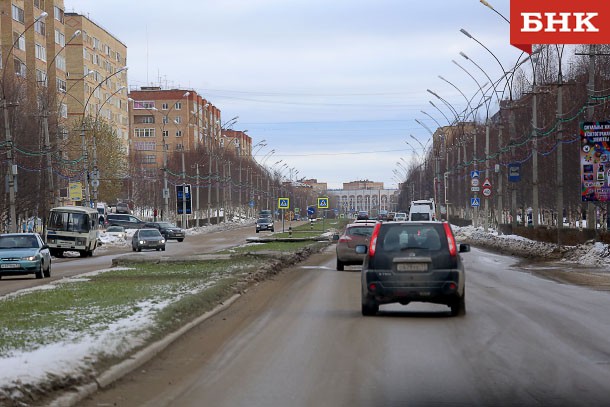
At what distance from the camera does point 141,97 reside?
173250mm

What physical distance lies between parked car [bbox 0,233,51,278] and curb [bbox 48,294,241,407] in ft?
60.0

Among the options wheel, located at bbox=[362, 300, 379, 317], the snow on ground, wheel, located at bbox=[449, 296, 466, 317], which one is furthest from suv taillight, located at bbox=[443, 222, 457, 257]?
the snow on ground

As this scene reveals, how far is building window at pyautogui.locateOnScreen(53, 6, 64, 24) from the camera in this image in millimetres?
103975

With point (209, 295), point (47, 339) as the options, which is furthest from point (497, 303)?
point (47, 339)

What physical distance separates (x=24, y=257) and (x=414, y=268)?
19023 mm

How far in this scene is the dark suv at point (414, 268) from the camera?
17375mm

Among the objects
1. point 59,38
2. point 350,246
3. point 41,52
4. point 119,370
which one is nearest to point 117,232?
point 41,52

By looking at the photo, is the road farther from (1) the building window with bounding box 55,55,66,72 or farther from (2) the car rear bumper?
(1) the building window with bounding box 55,55,66,72

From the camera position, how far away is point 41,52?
320ft

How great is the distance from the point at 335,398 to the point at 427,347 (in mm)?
4055

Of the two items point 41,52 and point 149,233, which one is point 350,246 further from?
point 41,52

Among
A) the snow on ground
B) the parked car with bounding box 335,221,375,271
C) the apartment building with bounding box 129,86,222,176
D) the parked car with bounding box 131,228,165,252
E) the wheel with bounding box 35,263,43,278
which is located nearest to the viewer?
the snow on ground

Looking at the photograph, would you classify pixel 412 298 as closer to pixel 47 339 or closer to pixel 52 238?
pixel 47 339

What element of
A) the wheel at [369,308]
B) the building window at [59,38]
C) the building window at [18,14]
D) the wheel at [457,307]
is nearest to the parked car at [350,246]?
the wheel at [369,308]
